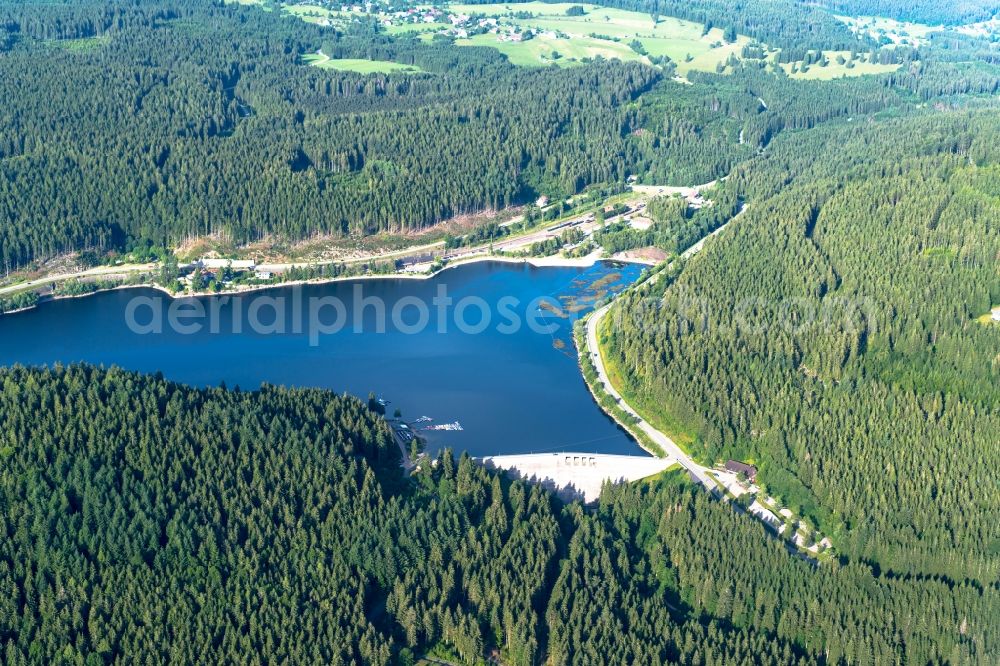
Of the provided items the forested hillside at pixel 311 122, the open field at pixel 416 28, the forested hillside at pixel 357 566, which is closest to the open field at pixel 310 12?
the forested hillside at pixel 311 122

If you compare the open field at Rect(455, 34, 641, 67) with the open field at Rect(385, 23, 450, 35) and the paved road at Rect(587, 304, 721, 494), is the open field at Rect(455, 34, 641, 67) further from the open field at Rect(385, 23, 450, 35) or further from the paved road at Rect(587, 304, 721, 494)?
the paved road at Rect(587, 304, 721, 494)

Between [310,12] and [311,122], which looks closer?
[311,122]

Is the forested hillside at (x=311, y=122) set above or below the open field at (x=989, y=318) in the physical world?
above

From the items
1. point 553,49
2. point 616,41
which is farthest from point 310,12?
point 616,41

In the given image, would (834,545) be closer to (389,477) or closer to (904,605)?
(904,605)

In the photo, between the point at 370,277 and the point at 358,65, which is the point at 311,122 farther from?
the point at 358,65

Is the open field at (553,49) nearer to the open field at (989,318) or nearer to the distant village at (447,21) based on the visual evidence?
the distant village at (447,21)

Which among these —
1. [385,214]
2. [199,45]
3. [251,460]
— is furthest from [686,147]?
[251,460]

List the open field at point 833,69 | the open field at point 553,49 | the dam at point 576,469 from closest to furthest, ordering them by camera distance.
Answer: the dam at point 576,469, the open field at point 833,69, the open field at point 553,49
